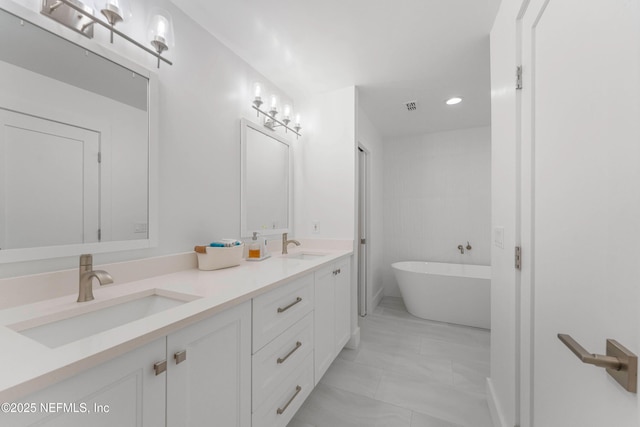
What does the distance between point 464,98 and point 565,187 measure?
7.25 ft

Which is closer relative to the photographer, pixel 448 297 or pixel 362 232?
pixel 448 297

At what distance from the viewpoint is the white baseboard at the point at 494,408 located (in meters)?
1.30

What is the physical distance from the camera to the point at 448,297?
8.97 feet

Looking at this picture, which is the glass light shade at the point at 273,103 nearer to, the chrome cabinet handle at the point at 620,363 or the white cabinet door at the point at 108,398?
the white cabinet door at the point at 108,398

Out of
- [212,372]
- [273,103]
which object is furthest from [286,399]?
[273,103]

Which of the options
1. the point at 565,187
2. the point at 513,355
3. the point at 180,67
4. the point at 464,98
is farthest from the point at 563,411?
the point at 464,98

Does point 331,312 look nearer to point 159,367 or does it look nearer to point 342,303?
point 342,303

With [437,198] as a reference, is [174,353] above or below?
below

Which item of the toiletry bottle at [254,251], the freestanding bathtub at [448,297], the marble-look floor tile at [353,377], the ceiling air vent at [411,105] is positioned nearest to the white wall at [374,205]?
the freestanding bathtub at [448,297]

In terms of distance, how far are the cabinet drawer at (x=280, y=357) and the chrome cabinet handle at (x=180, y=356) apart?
0.34m

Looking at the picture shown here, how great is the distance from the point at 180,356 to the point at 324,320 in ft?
3.58

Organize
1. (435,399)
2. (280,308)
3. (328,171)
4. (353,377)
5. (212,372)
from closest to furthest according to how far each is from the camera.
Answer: (212,372) → (280,308) → (435,399) → (353,377) → (328,171)

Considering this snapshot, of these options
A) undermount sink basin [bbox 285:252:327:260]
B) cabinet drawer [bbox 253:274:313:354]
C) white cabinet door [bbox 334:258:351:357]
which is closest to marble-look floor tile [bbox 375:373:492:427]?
white cabinet door [bbox 334:258:351:357]

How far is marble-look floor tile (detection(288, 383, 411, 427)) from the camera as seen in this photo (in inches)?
55.5
